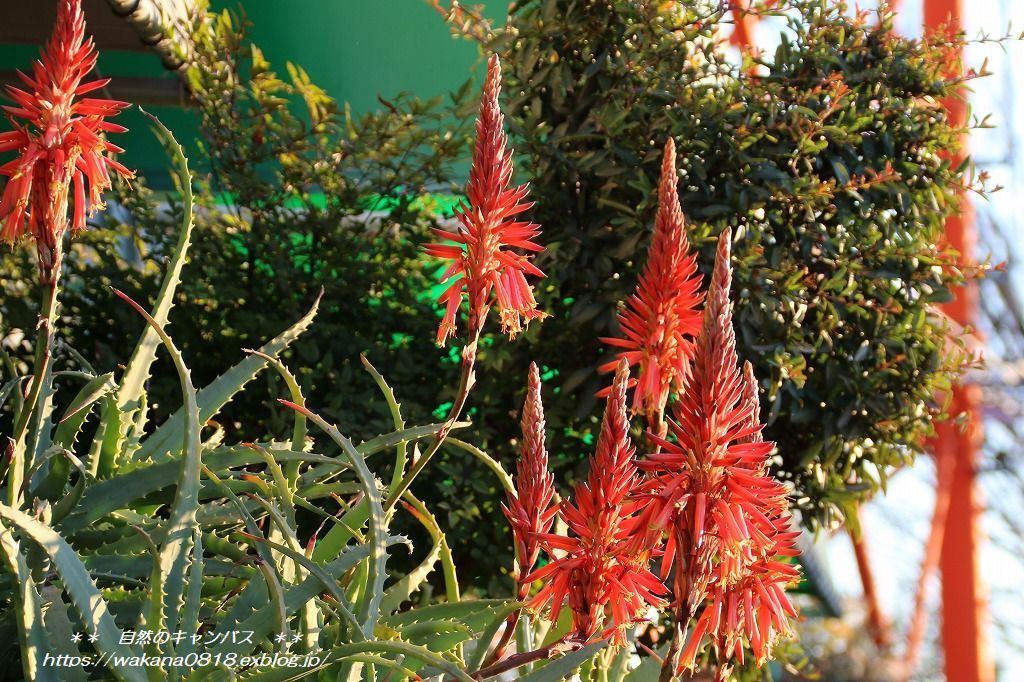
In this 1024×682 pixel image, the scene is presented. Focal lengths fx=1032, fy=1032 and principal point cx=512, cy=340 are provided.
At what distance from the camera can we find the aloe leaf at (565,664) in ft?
3.22

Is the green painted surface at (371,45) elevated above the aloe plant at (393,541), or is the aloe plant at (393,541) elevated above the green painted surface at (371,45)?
the green painted surface at (371,45)

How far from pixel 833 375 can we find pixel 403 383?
4.10ft

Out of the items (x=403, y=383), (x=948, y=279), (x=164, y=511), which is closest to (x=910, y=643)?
(x=948, y=279)

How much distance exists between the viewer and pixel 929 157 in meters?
3.07

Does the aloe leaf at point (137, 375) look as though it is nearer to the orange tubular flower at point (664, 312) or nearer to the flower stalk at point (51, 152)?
the flower stalk at point (51, 152)

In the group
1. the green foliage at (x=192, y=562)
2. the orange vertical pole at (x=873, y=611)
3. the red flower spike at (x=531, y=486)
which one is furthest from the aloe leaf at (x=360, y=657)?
the orange vertical pole at (x=873, y=611)

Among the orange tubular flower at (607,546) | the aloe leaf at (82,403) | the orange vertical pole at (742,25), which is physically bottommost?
the orange tubular flower at (607,546)

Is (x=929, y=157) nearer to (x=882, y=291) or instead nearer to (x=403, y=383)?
(x=882, y=291)

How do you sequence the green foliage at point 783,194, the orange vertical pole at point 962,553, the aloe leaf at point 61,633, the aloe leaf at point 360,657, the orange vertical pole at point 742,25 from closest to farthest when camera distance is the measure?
the aloe leaf at point 360,657 < the aloe leaf at point 61,633 < the green foliage at point 783,194 < the orange vertical pole at point 742,25 < the orange vertical pole at point 962,553

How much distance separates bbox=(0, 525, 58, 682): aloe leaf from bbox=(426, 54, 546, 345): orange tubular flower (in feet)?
1.60

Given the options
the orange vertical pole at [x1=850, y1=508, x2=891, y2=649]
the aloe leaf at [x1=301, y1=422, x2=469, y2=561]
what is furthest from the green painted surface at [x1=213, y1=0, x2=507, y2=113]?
the aloe leaf at [x1=301, y1=422, x2=469, y2=561]

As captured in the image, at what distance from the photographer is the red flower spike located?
1.02 meters

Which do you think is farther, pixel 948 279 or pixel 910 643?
pixel 910 643

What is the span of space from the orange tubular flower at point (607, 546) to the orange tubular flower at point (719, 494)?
4 centimetres
